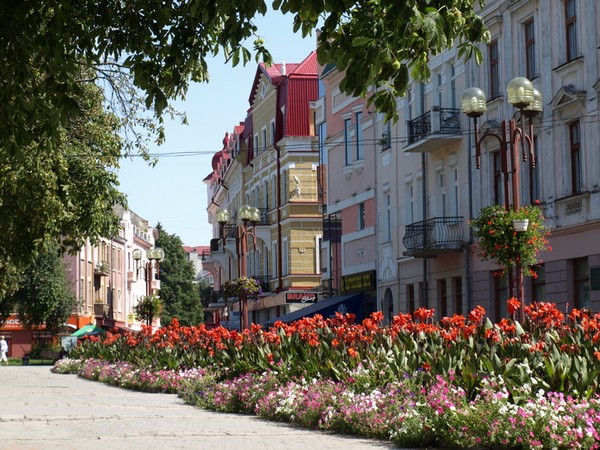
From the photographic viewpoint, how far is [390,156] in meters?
42.3

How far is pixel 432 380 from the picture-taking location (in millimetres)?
13531

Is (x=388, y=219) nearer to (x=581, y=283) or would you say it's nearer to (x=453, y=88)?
(x=453, y=88)

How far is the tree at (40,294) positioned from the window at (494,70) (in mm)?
44693

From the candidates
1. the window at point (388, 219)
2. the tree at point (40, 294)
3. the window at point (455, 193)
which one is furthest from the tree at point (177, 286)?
the window at point (455, 193)

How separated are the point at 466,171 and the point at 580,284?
22.9ft

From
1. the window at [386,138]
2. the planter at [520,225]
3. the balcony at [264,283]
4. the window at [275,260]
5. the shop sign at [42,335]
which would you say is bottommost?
the shop sign at [42,335]

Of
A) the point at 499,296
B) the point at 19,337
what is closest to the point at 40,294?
the point at 19,337

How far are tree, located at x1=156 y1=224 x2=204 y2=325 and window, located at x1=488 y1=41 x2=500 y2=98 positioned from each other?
288 ft

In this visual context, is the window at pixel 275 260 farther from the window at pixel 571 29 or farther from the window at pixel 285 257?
the window at pixel 571 29

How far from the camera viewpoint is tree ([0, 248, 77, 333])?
73.8 meters

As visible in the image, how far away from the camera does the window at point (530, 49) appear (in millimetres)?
30531

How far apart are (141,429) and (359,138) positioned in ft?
104

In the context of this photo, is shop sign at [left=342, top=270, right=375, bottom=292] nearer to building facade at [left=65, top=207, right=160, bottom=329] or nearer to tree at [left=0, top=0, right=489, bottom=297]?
building facade at [left=65, top=207, right=160, bottom=329]

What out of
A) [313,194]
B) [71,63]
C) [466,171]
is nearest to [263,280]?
[313,194]
